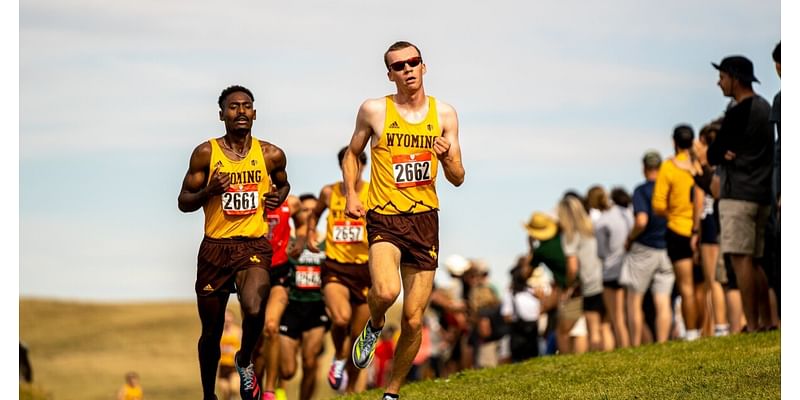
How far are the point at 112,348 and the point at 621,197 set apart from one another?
34.6 meters

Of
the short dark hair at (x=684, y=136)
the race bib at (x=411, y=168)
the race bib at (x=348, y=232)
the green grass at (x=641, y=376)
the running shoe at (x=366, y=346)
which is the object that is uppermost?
the short dark hair at (x=684, y=136)

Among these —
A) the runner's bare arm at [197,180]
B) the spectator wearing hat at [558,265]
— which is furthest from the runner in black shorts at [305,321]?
the runner's bare arm at [197,180]

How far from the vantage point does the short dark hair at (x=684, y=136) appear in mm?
18266

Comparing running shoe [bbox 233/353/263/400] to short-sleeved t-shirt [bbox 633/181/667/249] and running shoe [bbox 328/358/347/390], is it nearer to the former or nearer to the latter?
running shoe [bbox 328/358/347/390]

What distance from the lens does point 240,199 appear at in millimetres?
13195

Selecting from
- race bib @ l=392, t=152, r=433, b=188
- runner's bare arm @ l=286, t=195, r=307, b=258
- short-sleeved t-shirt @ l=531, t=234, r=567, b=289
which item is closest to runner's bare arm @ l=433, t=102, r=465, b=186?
race bib @ l=392, t=152, r=433, b=188

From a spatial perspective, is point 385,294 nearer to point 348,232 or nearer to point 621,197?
point 348,232

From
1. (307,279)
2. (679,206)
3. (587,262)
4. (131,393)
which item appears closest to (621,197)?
(587,262)

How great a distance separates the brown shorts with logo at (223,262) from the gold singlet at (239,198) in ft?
0.26

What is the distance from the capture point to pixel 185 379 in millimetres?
45062

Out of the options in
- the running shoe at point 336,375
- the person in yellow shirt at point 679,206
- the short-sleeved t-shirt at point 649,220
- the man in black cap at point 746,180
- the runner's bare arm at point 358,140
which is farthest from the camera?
the short-sleeved t-shirt at point 649,220

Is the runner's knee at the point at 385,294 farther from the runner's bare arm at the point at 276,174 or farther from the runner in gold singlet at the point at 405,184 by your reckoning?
the runner's bare arm at the point at 276,174
